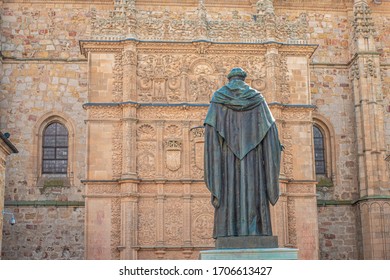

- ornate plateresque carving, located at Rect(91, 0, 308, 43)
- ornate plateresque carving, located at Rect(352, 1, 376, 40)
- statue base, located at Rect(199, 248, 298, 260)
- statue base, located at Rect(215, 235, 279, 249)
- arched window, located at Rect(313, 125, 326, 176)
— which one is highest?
ornate plateresque carving, located at Rect(352, 1, 376, 40)

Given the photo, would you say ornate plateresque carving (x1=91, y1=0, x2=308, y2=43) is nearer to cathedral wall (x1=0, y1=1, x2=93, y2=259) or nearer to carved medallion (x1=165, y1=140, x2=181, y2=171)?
carved medallion (x1=165, y1=140, x2=181, y2=171)

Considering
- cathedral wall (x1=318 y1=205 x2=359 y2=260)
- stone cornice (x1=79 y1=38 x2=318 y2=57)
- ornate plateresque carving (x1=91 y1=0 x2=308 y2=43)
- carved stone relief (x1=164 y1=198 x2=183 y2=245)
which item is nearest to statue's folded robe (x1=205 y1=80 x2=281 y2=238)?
carved stone relief (x1=164 y1=198 x2=183 y2=245)

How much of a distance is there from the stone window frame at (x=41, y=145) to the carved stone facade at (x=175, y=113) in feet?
0.19

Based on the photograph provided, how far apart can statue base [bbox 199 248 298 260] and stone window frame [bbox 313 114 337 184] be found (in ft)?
63.6

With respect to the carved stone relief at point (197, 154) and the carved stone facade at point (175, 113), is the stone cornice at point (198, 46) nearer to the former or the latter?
the carved stone facade at point (175, 113)

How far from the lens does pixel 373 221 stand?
79.7ft

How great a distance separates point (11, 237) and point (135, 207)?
592cm

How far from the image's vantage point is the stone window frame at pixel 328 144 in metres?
26.1

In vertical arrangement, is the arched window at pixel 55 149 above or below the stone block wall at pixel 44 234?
above

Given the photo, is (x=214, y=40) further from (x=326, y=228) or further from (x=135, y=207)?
(x=326, y=228)

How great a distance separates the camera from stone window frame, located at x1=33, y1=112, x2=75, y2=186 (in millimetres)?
24641

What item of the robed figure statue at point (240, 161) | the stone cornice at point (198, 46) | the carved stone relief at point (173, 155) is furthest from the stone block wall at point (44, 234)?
the robed figure statue at point (240, 161)

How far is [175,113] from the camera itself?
21891mm

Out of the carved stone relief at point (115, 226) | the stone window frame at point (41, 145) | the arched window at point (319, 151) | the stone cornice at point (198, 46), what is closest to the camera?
the carved stone relief at point (115, 226)
